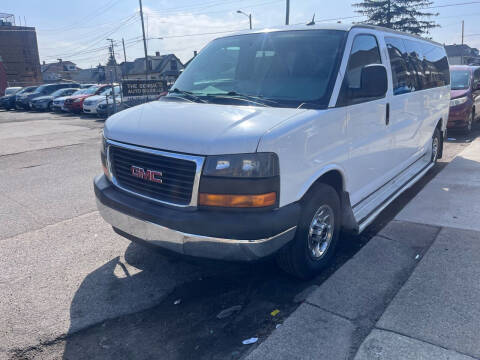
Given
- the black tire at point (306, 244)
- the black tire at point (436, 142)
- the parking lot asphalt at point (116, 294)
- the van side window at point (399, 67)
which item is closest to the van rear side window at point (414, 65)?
the van side window at point (399, 67)

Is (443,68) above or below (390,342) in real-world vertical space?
above

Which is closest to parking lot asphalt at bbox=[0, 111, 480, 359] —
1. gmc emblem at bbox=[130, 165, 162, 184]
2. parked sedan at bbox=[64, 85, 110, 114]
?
gmc emblem at bbox=[130, 165, 162, 184]

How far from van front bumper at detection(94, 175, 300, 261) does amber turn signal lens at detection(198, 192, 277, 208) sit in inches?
2.2

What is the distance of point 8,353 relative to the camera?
2.72 meters

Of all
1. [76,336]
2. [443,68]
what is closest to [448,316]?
[76,336]

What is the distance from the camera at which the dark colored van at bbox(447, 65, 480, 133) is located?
10164mm

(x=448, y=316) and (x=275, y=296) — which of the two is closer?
(x=448, y=316)

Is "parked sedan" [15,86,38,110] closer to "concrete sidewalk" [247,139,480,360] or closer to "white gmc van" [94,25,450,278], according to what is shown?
"white gmc van" [94,25,450,278]

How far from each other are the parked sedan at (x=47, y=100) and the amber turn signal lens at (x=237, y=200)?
25.0m

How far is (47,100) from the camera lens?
2511 centimetres

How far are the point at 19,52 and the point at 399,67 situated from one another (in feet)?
223

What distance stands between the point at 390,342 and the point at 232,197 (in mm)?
1389

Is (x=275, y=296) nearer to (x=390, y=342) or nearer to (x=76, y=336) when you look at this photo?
(x=390, y=342)

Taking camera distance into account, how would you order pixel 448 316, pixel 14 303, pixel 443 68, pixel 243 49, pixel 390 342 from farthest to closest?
1. pixel 443 68
2. pixel 243 49
3. pixel 14 303
4. pixel 448 316
5. pixel 390 342
